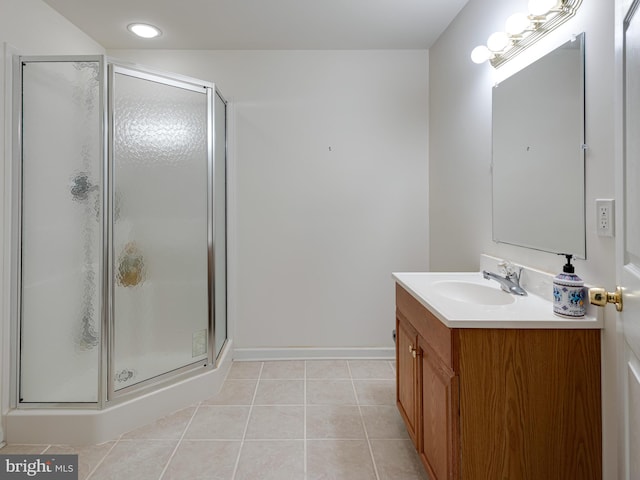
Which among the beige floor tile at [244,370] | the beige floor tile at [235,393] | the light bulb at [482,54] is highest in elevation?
the light bulb at [482,54]

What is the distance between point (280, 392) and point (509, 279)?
1.56 metres

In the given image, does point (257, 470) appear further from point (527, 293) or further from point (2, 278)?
point (2, 278)

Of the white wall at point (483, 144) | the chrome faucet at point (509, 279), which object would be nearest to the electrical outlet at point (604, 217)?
the white wall at point (483, 144)

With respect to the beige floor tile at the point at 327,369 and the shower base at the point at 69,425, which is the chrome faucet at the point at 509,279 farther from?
the shower base at the point at 69,425

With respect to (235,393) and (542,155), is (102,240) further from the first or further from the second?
(542,155)

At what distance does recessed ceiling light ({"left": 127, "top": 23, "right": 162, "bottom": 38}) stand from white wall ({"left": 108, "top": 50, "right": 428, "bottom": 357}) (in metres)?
0.25

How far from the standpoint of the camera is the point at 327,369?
2.74m

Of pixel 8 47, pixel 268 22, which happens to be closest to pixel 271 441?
pixel 8 47

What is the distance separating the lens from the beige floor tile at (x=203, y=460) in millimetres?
1622

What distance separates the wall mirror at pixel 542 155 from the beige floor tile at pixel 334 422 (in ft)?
4.06

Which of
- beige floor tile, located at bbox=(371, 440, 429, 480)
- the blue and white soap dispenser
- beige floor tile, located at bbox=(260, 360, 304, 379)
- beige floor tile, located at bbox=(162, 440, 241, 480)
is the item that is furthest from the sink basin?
beige floor tile, located at bbox=(260, 360, 304, 379)

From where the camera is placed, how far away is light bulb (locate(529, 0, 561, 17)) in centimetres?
137

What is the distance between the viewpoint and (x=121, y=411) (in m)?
1.92

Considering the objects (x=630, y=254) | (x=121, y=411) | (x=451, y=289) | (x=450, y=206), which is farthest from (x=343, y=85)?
(x=121, y=411)
